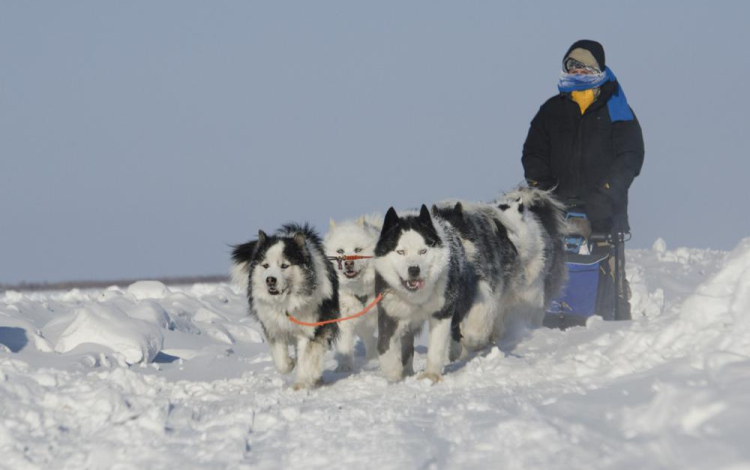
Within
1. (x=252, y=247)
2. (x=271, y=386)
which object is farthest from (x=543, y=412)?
(x=252, y=247)

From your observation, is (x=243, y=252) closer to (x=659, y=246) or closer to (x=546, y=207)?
(x=546, y=207)

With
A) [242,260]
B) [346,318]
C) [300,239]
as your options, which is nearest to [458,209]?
[346,318]

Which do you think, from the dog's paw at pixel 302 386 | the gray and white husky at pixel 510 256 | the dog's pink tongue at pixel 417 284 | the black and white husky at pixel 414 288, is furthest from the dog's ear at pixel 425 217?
the dog's paw at pixel 302 386

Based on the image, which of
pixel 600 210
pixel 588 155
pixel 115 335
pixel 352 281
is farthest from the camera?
pixel 588 155

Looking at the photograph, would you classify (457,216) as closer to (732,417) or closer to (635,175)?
(635,175)

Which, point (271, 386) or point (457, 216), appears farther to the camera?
point (457, 216)

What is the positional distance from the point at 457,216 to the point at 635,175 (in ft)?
10.0

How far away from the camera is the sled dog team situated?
6.95 meters

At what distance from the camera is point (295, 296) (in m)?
7.07

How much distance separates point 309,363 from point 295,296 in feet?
1.66

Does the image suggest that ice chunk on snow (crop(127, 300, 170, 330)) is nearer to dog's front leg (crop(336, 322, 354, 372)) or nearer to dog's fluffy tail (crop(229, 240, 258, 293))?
dog's fluffy tail (crop(229, 240, 258, 293))

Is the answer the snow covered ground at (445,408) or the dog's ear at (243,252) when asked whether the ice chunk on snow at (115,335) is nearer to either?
the snow covered ground at (445,408)

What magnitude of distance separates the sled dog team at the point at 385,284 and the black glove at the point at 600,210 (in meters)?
1.73

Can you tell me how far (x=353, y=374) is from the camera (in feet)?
24.7
